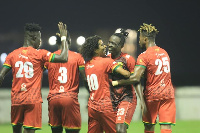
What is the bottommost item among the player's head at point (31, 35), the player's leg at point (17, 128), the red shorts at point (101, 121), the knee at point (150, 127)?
the knee at point (150, 127)

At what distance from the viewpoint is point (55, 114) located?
24.9 feet

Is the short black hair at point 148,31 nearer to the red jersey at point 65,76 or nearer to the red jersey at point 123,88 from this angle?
the red jersey at point 123,88

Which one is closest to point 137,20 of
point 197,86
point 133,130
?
point 197,86

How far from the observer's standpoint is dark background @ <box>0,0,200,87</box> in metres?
35.3

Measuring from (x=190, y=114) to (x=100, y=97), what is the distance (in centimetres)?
A: 1111

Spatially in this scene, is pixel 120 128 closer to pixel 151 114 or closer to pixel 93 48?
pixel 151 114

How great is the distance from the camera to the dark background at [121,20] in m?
35.3

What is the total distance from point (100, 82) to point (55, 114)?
4.34 feet

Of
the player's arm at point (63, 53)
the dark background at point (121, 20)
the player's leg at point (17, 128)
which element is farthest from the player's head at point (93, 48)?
the dark background at point (121, 20)

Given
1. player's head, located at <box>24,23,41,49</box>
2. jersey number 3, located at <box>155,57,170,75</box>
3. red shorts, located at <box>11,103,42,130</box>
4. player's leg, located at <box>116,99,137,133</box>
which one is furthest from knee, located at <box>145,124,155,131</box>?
player's head, located at <box>24,23,41,49</box>

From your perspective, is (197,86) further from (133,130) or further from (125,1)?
(125,1)

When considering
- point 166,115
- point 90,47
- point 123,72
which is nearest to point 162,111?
point 166,115

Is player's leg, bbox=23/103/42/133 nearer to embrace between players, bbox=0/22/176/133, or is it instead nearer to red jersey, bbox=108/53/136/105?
embrace between players, bbox=0/22/176/133

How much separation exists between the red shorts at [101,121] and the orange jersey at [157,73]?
48.3 inches
